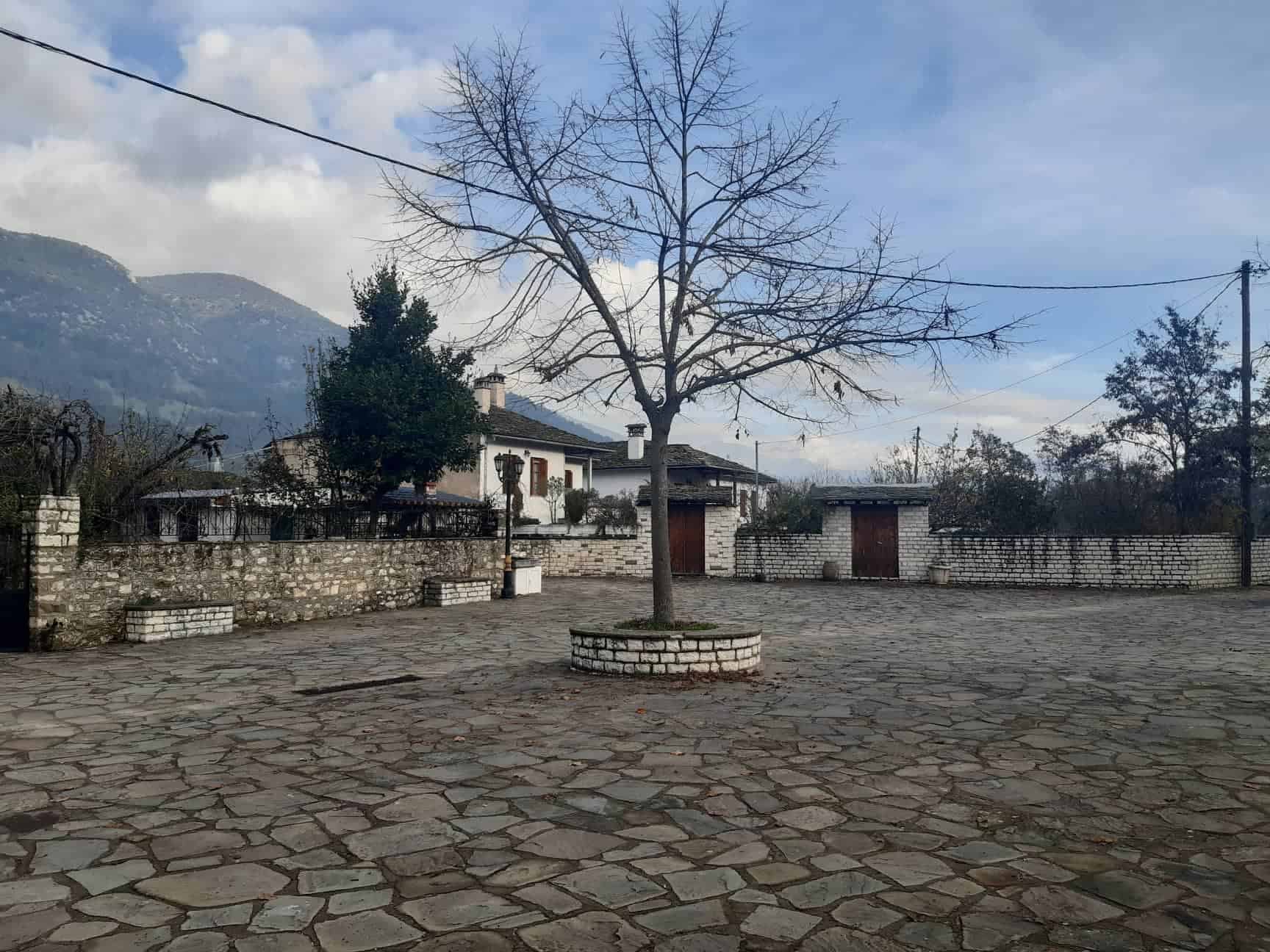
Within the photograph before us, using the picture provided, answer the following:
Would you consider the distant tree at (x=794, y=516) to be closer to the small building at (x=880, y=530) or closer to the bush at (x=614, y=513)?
the small building at (x=880, y=530)

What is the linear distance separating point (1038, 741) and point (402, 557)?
12.2 metres

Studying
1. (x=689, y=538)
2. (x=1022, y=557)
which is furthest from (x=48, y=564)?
(x=1022, y=557)

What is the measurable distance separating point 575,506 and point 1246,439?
1925 centimetres

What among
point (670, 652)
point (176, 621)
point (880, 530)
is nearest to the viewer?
point (670, 652)

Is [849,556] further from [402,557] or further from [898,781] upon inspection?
[898,781]

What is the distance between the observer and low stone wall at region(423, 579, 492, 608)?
16.4 meters

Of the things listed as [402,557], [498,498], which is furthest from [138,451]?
[498,498]

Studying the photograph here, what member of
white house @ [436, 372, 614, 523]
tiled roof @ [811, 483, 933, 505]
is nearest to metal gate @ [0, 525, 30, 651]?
tiled roof @ [811, 483, 933, 505]

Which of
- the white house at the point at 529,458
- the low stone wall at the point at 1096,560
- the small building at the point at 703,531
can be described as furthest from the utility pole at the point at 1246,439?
the white house at the point at 529,458

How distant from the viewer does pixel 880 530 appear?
886 inches

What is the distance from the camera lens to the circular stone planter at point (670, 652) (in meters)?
8.37

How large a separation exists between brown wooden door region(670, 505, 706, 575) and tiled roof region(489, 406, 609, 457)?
9.91 m

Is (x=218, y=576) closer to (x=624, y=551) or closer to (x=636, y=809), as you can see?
(x=636, y=809)

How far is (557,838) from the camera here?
409 centimetres
